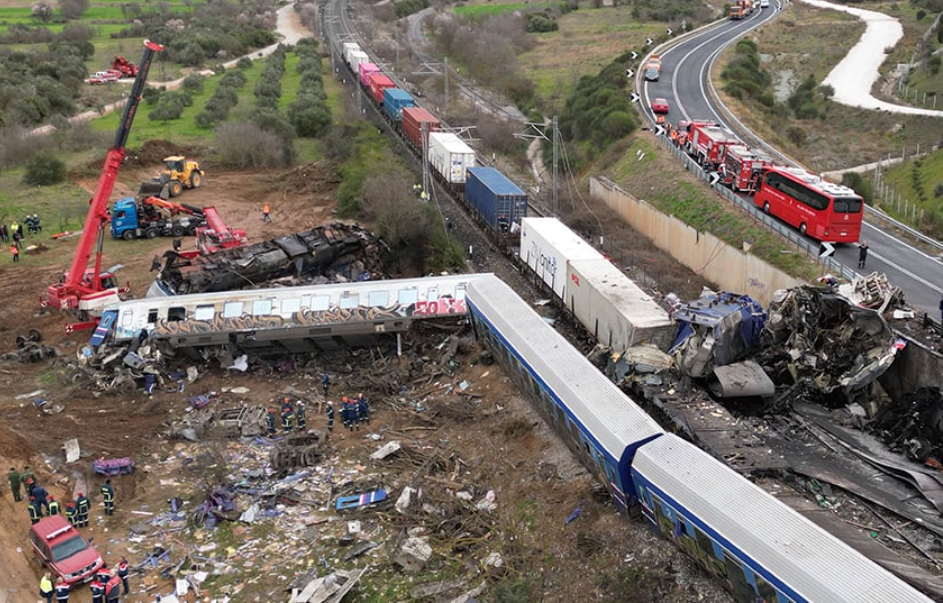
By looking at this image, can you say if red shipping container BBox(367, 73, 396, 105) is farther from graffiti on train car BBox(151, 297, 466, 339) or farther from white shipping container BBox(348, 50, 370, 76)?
graffiti on train car BBox(151, 297, 466, 339)

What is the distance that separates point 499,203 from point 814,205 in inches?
543

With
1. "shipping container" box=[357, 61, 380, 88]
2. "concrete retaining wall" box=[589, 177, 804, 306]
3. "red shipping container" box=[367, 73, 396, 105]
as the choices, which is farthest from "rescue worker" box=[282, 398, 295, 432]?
"shipping container" box=[357, 61, 380, 88]

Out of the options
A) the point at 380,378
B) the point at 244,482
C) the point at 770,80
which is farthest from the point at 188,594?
the point at 770,80

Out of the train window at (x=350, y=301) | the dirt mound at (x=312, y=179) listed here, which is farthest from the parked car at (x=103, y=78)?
the train window at (x=350, y=301)

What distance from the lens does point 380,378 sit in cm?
2817

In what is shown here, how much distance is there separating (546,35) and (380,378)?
89.5m

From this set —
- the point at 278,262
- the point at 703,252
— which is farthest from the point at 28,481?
the point at 703,252

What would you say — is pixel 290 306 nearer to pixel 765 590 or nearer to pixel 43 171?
pixel 765 590

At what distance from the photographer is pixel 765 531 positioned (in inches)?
551

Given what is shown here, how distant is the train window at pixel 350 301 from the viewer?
29047 millimetres

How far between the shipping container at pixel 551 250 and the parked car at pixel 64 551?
60.1 feet

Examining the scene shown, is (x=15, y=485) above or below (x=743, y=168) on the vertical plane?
below

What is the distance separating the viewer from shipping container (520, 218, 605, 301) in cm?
3050

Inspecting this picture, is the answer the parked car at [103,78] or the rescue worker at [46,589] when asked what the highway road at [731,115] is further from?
the parked car at [103,78]
